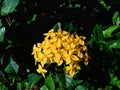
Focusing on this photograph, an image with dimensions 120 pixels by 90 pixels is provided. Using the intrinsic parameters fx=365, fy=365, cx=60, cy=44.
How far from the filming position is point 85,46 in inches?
88.0

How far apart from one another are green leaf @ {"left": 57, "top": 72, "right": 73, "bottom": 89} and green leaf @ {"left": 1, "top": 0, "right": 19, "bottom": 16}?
51 cm

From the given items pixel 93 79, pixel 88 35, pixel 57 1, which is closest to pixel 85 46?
pixel 93 79

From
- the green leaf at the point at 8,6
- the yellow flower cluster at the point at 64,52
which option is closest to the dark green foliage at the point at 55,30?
the green leaf at the point at 8,6

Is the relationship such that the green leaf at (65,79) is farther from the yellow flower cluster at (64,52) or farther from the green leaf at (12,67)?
the green leaf at (12,67)

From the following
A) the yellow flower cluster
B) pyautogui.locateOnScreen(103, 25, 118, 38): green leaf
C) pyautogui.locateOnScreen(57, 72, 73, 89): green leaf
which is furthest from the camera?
pyautogui.locateOnScreen(103, 25, 118, 38): green leaf

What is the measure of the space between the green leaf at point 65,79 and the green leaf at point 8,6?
0.51 m

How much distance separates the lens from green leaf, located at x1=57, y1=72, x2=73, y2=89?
7.32ft

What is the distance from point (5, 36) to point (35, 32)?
242mm

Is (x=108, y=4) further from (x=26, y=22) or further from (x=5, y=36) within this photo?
(x=5, y=36)

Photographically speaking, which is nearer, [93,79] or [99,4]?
[93,79]

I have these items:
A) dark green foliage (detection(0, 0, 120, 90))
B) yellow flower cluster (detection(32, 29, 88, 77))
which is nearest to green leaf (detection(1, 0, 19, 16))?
dark green foliage (detection(0, 0, 120, 90))

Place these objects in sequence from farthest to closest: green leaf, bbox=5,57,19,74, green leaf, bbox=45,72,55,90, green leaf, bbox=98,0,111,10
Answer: green leaf, bbox=98,0,111,10, green leaf, bbox=5,57,19,74, green leaf, bbox=45,72,55,90

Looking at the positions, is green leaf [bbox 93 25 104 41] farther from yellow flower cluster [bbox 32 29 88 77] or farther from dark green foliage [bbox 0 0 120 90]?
yellow flower cluster [bbox 32 29 88 77]

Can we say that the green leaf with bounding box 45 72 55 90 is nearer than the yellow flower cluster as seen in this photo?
No
